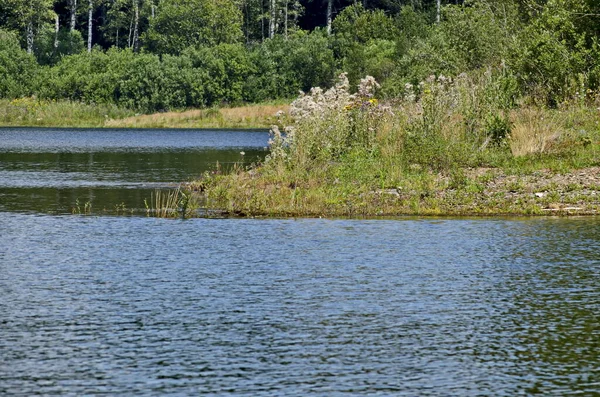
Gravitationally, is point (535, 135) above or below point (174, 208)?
above

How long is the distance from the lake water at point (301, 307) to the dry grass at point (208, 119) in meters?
73.1

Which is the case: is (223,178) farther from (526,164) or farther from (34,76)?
(34,76)

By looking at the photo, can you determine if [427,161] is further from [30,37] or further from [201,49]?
[30,37]

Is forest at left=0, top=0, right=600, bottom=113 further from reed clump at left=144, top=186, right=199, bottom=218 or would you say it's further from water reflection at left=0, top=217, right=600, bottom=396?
water reflection at left=0, top=217, right=600, bottom=396

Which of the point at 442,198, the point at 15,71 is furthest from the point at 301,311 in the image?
the point at 15,71

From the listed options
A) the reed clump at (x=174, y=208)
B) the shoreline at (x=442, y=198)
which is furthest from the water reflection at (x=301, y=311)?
the reed clump at (x=174, y=208)

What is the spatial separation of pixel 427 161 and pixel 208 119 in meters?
71.3

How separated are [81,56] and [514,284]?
100039 millimetres

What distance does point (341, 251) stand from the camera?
889 inches

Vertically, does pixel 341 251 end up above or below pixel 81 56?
below

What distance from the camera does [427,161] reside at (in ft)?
107

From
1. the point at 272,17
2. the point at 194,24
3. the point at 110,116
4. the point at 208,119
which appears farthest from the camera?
the point at 194,24

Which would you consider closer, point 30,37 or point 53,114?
point 53,114

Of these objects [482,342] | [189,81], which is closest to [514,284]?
[482,342]
